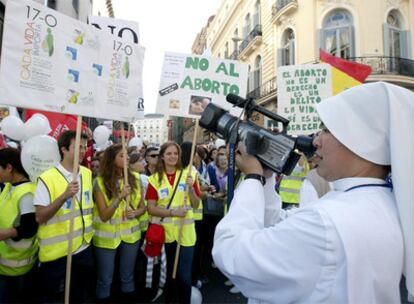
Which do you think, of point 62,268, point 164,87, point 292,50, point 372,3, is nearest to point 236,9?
point 292,50

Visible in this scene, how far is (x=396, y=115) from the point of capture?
1.14 metres

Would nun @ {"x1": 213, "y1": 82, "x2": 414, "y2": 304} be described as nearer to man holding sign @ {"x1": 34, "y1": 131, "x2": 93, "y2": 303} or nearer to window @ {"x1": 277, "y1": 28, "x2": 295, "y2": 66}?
man holding sign @ {"x1": 34, "y1": 131, "x2": 93, "y2": 303}

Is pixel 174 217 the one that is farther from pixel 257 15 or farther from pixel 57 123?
pixel 257 15

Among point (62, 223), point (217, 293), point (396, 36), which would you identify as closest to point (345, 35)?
point (396, 36)

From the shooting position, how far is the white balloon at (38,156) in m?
3.06

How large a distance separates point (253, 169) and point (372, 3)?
1742 cm

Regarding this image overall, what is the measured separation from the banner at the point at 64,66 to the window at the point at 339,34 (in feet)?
48.7

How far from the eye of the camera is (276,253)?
1109mm

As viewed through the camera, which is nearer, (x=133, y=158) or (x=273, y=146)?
(x=273, y=146)

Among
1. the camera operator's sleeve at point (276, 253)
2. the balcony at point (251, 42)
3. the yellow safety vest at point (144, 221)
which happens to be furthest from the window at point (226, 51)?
the camera operator's sleeve at point (276, 253)

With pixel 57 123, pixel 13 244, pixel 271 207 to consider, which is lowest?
pixel 13 244

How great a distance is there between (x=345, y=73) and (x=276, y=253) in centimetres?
511

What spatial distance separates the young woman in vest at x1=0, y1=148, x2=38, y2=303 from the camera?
2648mm

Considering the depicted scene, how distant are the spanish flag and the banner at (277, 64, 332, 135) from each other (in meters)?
0.15
